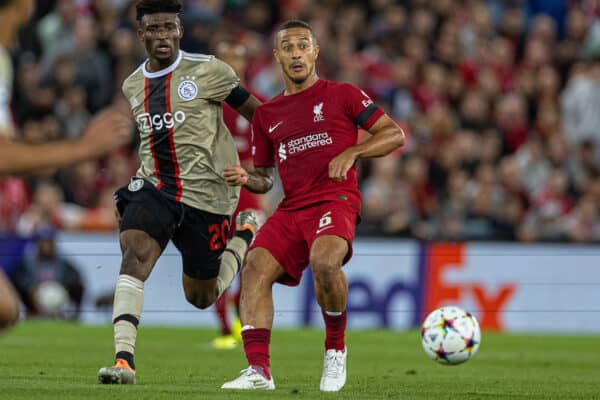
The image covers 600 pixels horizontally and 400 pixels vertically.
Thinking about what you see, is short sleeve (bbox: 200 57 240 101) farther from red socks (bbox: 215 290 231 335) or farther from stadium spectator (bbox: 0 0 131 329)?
red socks (bbox: 215 290 231 335)

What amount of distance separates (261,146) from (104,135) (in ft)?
11.6

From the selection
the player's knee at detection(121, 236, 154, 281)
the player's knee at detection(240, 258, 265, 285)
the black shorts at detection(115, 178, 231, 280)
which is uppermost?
the black shorts at detection(115, 178, 231, 280)

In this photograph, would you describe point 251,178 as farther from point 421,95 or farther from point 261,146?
point 421,95

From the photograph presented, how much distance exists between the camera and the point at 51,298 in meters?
17.2

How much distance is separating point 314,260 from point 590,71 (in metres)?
14.0

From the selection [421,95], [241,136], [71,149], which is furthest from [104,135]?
[421,95]

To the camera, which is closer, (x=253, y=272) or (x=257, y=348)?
(x=257, y=348)

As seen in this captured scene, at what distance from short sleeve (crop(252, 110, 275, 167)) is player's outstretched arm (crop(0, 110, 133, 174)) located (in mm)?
3373

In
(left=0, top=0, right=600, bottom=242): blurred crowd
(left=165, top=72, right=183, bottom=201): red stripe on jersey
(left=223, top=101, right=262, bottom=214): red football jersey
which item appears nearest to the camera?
(left=165, top=72, right=183, bottom=201): red stripe on jersey

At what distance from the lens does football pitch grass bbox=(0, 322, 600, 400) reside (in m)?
8.39

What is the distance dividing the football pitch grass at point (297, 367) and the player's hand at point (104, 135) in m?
2.31

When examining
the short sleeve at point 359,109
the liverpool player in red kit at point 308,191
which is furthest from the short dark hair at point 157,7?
the short sleeve at point 359,109

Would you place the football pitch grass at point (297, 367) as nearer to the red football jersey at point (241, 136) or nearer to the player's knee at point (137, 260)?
the player's knee at point (137, 260)

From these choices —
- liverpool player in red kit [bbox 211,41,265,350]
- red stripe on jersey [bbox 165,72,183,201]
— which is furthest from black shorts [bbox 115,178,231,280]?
liverpool player in red kit [bbox 211,41,265,350]
